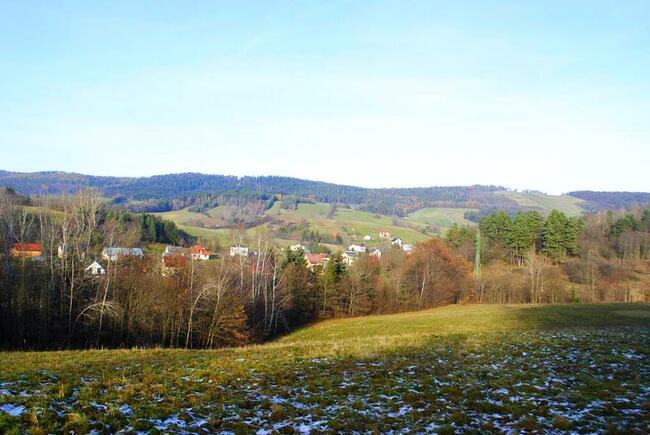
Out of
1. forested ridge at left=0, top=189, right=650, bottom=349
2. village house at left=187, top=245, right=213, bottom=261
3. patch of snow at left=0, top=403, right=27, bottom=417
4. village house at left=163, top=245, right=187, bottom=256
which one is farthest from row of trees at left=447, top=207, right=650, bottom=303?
patch of snow at left=0, top=403, right=27, bottom=417


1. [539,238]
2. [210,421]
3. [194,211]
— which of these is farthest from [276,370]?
[194,211]

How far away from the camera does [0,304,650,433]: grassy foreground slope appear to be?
900cm

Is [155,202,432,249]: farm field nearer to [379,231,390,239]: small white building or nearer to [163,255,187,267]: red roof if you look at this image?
[379,231,390,239]: small white building

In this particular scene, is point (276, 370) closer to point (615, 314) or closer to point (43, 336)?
point (43, 336)

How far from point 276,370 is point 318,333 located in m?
34.8

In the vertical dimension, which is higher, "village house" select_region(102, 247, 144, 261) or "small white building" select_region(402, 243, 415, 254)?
"village house" select_region(102, 247, 144, 261)

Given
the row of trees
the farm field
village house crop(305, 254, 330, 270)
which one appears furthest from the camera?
the farm field

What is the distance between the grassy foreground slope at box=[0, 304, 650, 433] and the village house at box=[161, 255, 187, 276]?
24347 mm

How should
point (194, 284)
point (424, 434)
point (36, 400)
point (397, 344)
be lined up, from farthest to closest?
point (194, 284), point (397, 344), point (36, 400), point (424, 434)

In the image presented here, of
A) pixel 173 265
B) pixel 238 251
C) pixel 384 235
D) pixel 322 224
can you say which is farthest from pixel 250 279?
pixel 322 224

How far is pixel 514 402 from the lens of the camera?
1080cm

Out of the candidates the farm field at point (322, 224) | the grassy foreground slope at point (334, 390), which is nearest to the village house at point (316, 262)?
the grassy foreground slope at point (334, 390)

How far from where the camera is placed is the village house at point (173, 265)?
41812mm

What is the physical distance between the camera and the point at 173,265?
144ft
